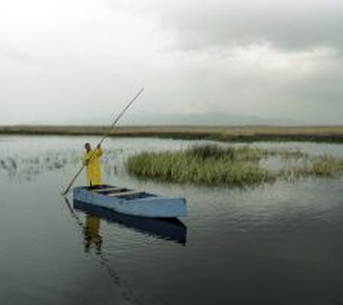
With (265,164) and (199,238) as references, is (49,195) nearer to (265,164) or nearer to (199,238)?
(199,238)

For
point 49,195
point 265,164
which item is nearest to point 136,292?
point 49,195

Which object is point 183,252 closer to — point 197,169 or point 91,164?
point 91,164

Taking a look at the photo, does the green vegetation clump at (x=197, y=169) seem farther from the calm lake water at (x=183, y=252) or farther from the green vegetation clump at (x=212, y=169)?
the calm lake water at (x=183, y=252)

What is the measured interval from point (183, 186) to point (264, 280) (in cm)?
1641

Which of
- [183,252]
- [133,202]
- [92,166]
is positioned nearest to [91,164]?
[92,166]

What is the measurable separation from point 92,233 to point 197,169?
13936 mm

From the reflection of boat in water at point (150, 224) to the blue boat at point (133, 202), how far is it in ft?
0.76

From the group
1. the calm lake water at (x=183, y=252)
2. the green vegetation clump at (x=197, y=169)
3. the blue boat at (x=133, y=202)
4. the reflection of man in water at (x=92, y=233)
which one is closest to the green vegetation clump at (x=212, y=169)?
the green vegetation clump at (x=197, y=169)

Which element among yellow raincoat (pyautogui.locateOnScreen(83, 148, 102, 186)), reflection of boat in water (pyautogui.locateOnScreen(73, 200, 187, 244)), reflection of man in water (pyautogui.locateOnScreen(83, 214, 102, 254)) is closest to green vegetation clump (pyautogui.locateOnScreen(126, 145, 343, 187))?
yellow raincoat (pyautogui.locateOnScreen(83, 148, 102, 186))

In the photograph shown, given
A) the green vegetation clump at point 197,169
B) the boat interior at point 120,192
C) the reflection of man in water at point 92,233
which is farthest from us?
the green vegetation clump at point 197,169

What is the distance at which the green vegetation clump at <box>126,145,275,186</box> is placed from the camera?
3162 centimetres

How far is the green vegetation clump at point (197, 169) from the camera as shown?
104 ft

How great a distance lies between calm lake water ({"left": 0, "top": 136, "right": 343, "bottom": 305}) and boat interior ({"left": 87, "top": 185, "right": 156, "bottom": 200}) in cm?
98

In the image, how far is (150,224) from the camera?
20484 millimetres
